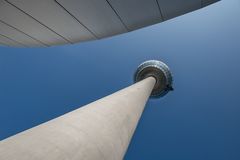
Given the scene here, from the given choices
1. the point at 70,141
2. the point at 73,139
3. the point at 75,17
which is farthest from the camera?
the point at 75,17

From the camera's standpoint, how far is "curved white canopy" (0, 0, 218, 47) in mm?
10789

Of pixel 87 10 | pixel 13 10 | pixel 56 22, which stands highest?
pixel 87 10

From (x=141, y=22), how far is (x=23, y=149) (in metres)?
10.7

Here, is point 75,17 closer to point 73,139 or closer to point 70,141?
point 73,139

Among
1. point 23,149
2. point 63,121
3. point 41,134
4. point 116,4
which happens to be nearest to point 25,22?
point 116,4

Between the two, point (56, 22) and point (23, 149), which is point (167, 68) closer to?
point (56, 22)

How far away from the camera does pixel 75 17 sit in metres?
12.2

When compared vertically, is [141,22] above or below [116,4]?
above

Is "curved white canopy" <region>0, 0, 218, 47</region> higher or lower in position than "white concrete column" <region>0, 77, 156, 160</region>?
higher

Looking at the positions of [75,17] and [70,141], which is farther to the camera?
[75,17]

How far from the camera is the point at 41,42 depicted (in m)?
14.7

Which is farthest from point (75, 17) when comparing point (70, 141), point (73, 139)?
point (70, 141)

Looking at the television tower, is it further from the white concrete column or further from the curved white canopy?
the curved white canopy

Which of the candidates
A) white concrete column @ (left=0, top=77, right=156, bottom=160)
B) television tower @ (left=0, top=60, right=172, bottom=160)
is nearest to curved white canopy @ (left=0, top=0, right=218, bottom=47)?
television tower @ (left=0, top=60, right=172, bottom=160)
